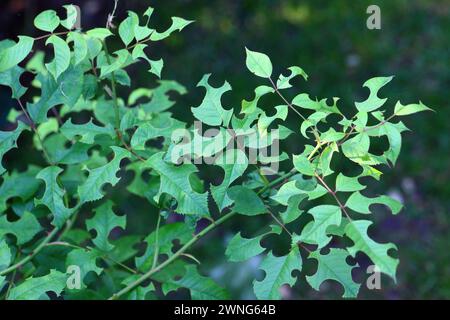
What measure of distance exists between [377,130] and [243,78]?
2.47 metres

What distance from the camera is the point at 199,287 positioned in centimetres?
158

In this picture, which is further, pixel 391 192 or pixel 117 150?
pixel 391 192

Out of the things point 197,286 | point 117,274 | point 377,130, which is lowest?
point 117,274

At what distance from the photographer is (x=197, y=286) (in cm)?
158

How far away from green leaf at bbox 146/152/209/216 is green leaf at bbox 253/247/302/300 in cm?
16

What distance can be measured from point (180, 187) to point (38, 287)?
0.33 metres

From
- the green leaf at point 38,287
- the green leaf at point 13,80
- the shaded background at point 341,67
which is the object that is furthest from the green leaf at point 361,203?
the shaded background at point 341,67

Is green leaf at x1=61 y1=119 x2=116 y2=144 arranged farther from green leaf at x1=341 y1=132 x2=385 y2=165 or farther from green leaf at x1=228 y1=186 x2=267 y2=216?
green leaf at x1=341 y1=132 x2=385 y2=165

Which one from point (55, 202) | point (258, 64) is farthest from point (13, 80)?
point (258, 64)

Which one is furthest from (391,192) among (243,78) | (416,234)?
(243,78)

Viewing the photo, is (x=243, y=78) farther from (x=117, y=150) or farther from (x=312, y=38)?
(x=117, y=150)

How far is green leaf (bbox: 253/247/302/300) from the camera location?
1332 mm

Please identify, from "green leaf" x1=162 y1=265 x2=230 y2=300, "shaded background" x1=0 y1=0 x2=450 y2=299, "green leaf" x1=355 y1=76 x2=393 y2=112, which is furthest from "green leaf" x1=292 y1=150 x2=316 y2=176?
"shaded background" x1=0 y1=0 x2=450 y2=299

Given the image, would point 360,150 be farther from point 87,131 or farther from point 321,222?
point 87,131
